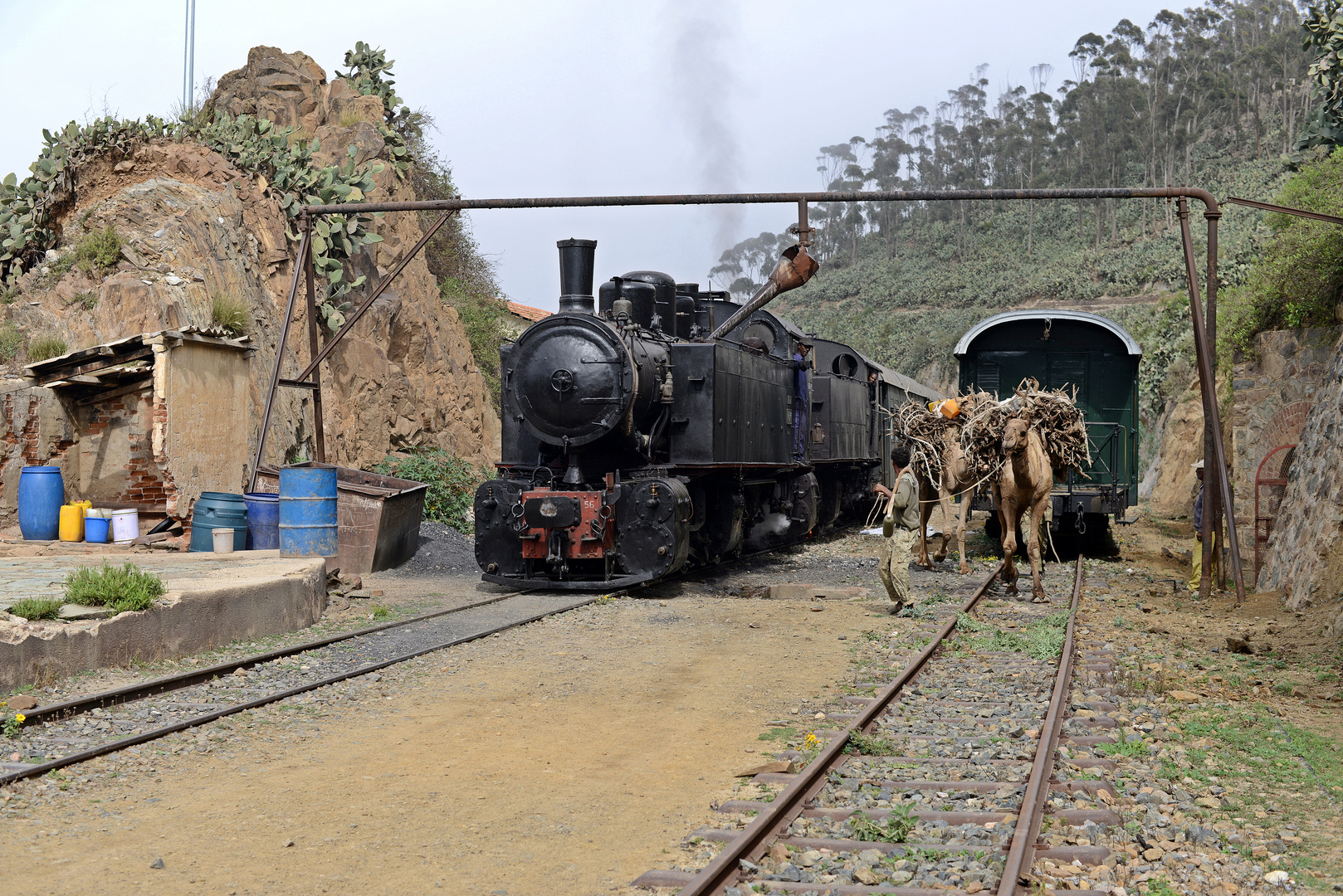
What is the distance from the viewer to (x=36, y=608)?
7609 millimetres

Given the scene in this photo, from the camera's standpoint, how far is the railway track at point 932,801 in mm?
4281

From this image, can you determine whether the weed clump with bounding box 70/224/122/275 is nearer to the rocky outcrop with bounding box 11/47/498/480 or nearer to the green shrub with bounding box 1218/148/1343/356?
the rocky outcrop with bounding box 11/47/498/480

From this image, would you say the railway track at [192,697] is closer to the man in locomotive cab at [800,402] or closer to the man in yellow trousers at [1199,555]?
the man in locomotive cab at [800,402]

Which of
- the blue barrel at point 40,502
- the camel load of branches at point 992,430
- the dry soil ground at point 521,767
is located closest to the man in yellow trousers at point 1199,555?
the camel load of branches at point 992,430

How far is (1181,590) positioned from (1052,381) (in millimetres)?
4738

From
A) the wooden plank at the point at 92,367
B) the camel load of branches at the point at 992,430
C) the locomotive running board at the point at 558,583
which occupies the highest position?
the wooden plank at the point at 92,367

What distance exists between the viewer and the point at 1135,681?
790cm

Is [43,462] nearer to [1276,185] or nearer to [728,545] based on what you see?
[728,545]

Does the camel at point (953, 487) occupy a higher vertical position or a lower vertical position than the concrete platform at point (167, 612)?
higher

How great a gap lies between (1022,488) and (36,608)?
1011cm

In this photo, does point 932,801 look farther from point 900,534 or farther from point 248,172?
point 248,172

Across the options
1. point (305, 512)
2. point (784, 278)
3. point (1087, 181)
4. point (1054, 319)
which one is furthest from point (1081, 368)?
point (1087, 181)

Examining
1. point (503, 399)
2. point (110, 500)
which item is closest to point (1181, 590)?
point (503, 399)

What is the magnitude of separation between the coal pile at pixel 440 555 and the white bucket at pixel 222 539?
6.38 ft
